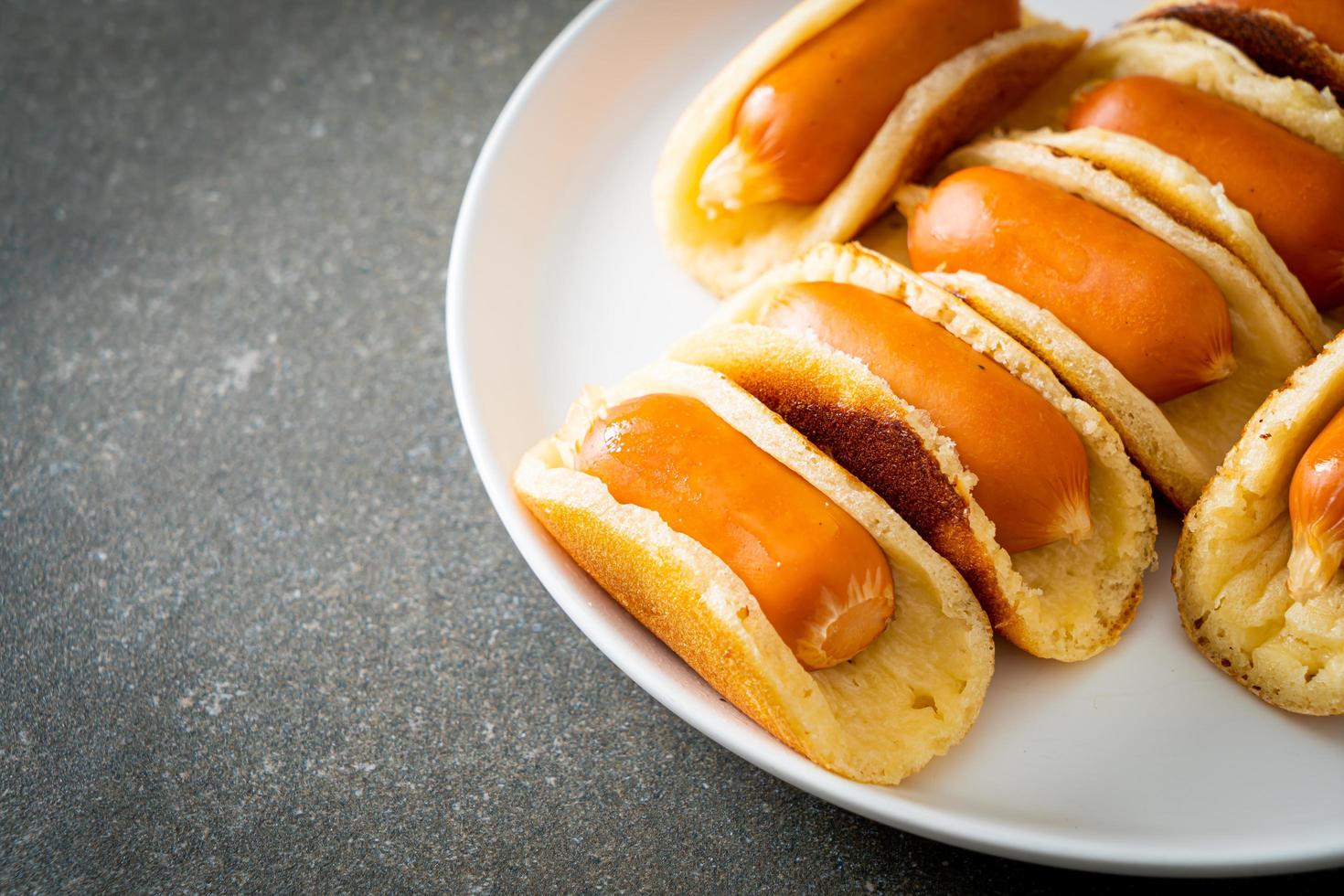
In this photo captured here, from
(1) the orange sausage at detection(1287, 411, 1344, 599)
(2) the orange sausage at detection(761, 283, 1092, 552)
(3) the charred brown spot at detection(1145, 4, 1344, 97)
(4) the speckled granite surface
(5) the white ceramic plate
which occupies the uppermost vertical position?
(3) the charred brown spot at detection(1145, 4, 1344, 97)

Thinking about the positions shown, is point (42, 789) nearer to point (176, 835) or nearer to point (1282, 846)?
point (176, 835)

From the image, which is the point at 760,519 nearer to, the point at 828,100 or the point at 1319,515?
the point at 1319,515

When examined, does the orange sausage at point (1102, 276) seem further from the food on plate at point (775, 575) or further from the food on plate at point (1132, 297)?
the food on plate at point (775, 575)

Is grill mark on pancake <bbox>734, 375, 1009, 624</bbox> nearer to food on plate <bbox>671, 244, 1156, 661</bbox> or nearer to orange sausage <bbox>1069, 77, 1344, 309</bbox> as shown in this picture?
food on plate <bbox>671, 244, 1156, 661</bbox>

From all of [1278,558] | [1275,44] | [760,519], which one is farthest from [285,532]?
[1275,44]

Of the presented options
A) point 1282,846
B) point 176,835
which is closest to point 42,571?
point 176,835

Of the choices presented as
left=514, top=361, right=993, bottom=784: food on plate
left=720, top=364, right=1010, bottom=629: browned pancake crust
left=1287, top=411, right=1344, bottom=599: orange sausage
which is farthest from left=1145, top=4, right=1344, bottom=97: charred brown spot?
left=514, top=361, right=993, bottom=784: food on plate

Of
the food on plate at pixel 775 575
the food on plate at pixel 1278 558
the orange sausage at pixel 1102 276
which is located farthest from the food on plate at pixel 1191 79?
the food on plate at pixel 775 575
